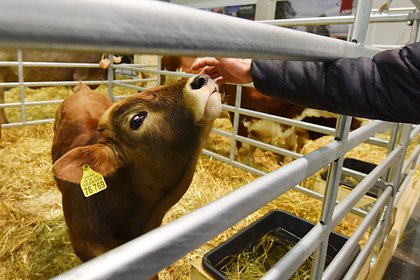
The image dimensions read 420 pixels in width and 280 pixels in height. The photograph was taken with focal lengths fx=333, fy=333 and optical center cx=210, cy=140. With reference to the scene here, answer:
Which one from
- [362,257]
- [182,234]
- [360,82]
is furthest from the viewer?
[362,257]

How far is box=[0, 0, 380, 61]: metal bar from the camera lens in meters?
0.25

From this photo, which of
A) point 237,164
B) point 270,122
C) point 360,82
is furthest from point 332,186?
point 270,122

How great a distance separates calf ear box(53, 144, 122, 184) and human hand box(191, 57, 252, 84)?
1.48ft

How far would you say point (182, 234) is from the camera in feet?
1.43

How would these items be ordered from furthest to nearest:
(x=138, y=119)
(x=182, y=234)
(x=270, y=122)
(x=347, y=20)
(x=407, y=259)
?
(x=270, y=122), (x=407, y=259), (x=347, y=20), (x=138, y=119), (x=182, y=234)

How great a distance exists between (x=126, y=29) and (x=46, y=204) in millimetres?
2449

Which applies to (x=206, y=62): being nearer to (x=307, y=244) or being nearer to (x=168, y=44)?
(x=307, y=244)

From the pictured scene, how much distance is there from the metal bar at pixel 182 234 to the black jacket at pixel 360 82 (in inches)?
8.0

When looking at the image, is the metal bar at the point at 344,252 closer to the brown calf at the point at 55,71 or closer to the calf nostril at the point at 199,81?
the calf nostril at the point at 199,81

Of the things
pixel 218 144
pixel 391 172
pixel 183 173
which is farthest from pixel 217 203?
pixel 218 144

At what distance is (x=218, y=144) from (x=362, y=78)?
125 inches

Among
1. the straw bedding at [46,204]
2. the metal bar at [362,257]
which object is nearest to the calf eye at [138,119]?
the straw bedding at [46,204]

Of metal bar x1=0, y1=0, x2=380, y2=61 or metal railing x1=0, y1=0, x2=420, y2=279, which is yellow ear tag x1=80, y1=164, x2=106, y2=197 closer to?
metal railing x1=0, y1=0, x2=420, y2=279

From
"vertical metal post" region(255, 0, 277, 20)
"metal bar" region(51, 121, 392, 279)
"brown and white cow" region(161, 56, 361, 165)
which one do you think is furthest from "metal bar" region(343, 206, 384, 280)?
"vertical metal post" region(255, 0, 277, 20)
